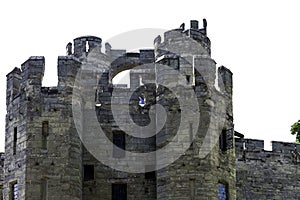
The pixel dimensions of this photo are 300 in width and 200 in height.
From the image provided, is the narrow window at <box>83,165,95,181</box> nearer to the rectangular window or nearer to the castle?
the castle

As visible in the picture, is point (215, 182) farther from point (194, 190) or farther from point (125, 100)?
point (125, 100)

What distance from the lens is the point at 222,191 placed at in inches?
1227

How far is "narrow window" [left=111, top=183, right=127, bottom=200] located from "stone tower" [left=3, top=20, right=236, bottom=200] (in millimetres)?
41

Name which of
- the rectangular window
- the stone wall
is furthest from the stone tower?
the stone wall

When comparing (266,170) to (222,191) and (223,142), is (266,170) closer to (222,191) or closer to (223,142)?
(223,142)

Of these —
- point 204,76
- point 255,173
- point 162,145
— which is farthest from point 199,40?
point 255,173

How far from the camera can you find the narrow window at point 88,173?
105ft

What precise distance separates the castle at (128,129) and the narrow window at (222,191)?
44 mm

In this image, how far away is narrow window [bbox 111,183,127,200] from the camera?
32.1 meters

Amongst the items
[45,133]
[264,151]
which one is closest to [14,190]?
[45,133]

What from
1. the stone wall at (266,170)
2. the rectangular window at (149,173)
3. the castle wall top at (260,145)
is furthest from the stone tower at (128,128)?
the stone wall at (266,170)

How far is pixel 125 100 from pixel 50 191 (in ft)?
18.1

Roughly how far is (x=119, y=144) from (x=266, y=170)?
10654 mm

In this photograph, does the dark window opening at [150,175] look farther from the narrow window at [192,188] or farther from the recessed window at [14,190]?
the recessed window at [14,190]
